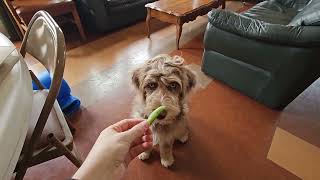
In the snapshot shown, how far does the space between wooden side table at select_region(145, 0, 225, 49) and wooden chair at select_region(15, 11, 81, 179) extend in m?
1.83

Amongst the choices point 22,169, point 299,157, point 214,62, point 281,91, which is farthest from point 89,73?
point 299,157

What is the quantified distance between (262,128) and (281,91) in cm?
34

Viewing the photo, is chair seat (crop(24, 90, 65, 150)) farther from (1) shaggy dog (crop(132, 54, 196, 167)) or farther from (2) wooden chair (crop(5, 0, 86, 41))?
(2) wooden chair (crop(5, 0, 86, 41))

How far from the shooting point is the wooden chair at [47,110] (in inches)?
31.2

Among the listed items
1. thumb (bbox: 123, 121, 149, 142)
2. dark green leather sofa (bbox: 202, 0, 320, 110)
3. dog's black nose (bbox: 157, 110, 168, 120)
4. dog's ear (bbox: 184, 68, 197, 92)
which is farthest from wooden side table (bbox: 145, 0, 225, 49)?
thumb (bbox: 123, 121, 149, 142)

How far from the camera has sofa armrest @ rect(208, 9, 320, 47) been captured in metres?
1.47

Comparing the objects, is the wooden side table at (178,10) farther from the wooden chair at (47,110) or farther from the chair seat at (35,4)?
the wooden chair at (47,110)

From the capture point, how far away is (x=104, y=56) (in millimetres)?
2752

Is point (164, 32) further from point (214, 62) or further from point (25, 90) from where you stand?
point (25, 90)

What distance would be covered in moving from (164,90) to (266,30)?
3.21 feet

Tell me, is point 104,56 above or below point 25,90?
below

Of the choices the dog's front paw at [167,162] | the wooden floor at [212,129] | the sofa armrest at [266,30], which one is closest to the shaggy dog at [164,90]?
the dog's front paw at [167,162]

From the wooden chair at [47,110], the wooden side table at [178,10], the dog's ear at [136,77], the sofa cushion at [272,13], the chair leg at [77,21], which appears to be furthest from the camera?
the chair leg at [77,21]

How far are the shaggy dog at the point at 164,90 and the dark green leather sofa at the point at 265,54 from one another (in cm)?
72
